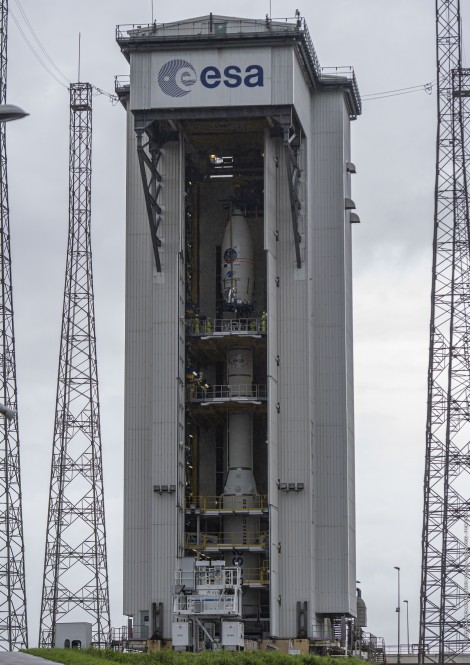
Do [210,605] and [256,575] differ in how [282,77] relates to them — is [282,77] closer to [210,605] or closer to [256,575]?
Result: [256,575]

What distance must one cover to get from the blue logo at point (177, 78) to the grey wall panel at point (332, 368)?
7.91 meters

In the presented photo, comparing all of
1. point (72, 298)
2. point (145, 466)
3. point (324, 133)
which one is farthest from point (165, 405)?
point (72, 298)

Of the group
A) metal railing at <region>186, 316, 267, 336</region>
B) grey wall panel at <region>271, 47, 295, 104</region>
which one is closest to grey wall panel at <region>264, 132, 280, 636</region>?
metal railing at <region>186, 316, 267, 336</region>

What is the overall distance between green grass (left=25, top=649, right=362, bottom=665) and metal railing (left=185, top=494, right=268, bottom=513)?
10050 mm

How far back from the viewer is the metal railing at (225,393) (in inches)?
3280

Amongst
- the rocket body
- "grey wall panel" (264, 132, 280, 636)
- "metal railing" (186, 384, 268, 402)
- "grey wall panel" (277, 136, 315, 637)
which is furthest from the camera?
the rocket body

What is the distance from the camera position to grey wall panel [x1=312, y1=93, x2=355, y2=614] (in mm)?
83812

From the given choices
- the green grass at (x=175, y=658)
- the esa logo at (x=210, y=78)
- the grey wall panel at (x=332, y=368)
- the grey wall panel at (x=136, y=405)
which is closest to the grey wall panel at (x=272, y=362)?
the esa logo at (x=210, y=78)

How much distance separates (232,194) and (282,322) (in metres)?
8.53

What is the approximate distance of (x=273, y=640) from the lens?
263ft

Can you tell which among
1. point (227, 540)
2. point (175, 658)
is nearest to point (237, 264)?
point (227, 540)

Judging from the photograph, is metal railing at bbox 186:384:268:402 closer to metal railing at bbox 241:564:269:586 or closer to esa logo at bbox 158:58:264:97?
metal railing at bbox 241:564:269:586

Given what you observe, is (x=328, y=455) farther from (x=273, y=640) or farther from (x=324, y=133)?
(x=324, y=133)

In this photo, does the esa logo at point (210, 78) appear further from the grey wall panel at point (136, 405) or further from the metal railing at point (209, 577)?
the metal railing at point (209, 577)
